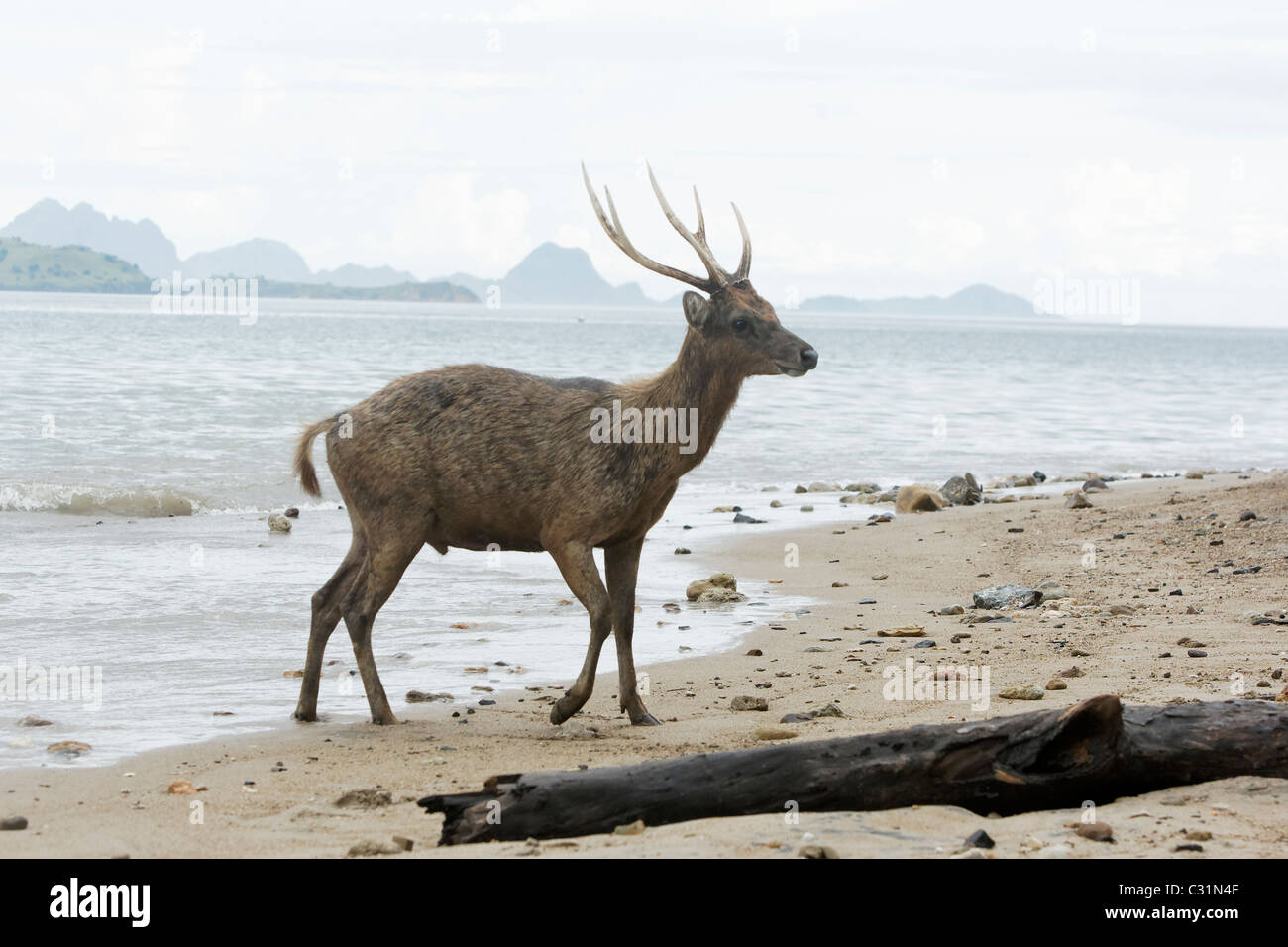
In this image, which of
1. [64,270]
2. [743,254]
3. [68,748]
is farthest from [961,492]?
[64,270]

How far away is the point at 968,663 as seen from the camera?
8.91m

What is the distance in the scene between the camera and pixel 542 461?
26.6 feet

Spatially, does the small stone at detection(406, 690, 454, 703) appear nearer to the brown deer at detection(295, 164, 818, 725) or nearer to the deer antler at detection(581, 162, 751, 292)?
the brown deer at detection(295, 164, 818, 725)

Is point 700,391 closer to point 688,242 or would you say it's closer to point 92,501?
point 688,242

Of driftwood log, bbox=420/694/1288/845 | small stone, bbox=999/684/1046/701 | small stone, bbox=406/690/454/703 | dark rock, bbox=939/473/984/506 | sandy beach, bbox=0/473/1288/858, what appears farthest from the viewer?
dark rock, bbox=939/473/984/506

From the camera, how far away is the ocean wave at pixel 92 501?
680 inches

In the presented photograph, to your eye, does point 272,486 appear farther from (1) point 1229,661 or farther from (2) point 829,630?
(1) point 1229,661

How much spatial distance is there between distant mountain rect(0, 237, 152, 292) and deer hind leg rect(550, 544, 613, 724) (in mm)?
190777

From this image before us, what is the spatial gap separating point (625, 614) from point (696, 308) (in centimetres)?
194

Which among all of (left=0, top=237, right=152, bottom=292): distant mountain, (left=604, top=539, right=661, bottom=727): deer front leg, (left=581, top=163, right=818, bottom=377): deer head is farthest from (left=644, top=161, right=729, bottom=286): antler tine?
(left=0, top=237, right=152, bottom=292): distant mountain

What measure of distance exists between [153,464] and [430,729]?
14.5 meters

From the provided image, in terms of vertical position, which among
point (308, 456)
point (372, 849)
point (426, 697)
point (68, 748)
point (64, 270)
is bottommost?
point (426, 697)

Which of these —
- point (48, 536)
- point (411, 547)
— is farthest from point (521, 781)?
point (48, 536)

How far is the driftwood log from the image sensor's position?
5.09 meters
